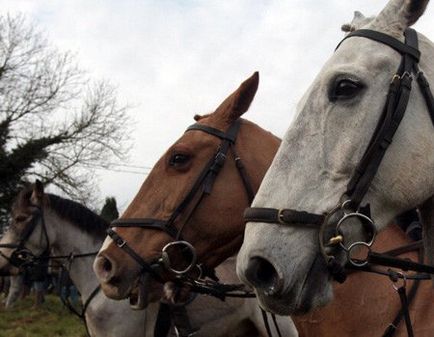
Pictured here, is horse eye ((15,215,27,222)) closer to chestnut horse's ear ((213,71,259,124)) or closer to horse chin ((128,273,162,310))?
horse chin ((128,273,162,310))

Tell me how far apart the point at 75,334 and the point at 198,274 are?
31.6ft

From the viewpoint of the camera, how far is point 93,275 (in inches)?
237

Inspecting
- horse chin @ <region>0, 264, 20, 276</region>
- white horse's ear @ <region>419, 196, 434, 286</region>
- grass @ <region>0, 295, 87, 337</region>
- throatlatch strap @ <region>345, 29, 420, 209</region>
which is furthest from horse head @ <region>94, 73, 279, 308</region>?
grass @ <region>0, 295, 87, 337</region>

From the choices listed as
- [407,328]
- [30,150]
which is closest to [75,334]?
[407,328]

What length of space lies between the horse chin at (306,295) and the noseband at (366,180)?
4cm

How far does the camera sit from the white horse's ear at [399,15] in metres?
2.16

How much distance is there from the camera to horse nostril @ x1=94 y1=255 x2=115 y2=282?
3879 mm

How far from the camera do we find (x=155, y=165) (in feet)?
13.5

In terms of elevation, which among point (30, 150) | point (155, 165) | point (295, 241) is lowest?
point (30, 150)

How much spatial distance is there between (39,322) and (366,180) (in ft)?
47.6

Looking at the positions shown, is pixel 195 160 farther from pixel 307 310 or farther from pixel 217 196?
pixel 307 310

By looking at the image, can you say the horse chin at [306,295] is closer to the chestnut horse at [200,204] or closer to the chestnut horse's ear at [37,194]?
the chestnut horse at [200,204]

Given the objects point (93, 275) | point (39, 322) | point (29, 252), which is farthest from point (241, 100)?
point (39, 322)

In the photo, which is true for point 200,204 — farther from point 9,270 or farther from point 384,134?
point 9,270
